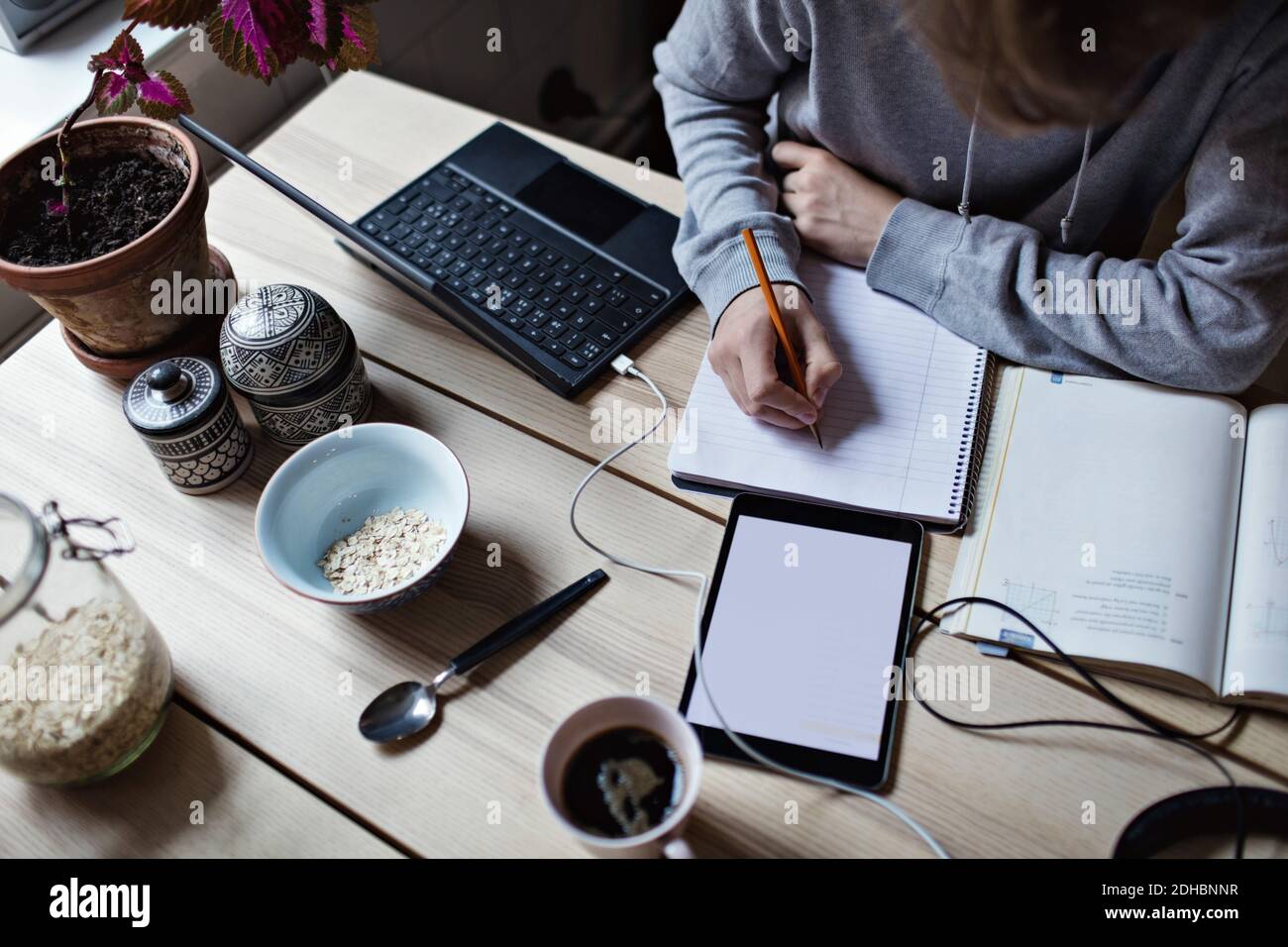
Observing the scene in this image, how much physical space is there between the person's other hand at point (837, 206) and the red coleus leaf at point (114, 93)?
0.62 meters

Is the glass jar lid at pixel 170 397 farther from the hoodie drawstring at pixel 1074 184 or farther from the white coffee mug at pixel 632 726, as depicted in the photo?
the hoodie drawstring at pixel 1074 184

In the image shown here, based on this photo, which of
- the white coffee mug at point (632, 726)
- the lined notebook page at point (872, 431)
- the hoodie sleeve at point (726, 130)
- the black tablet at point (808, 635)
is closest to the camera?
the white coffee mug at point (632, 726)

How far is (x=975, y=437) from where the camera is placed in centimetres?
81

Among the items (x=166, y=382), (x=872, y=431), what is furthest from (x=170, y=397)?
(x=872, y=431)

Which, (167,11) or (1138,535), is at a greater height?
(167,11)

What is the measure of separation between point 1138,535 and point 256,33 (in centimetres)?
81

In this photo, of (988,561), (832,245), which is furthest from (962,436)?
(832,245)

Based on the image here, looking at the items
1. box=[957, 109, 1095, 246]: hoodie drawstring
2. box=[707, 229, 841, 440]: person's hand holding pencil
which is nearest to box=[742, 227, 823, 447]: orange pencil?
box=[707, 229, 841, 440]: person's hand holding pencil

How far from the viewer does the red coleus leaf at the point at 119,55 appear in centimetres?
81

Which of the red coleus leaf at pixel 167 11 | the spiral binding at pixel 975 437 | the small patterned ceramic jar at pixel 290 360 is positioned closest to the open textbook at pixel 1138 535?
the spiral binding at pixel 975 437

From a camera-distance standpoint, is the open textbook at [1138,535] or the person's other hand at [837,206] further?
the person's other hand at [837,206]

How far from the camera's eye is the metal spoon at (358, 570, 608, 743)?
70cm

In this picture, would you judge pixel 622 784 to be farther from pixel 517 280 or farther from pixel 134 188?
pixel 134 188
